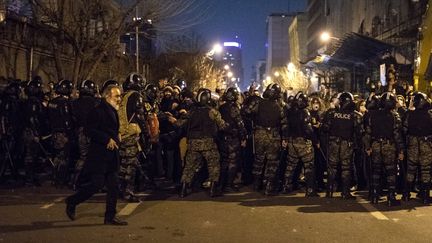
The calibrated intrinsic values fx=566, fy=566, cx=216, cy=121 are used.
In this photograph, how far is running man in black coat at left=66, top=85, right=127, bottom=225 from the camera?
758 centimetres

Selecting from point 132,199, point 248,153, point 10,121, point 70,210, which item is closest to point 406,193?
point 248,153

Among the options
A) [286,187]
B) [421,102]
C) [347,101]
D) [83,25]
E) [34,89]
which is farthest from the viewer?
[83,25]

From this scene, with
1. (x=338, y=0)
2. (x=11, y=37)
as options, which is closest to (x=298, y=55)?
(x=338, y=0)

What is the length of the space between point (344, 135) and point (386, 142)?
74 cm

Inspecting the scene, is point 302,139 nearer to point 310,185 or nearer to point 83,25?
point 310,185

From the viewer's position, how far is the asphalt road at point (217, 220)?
7.29 meters

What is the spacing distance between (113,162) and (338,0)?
51781mm

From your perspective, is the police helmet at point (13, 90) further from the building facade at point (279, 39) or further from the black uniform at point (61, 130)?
the building facade at point (279, 39)

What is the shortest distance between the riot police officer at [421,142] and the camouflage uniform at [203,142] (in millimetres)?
3272

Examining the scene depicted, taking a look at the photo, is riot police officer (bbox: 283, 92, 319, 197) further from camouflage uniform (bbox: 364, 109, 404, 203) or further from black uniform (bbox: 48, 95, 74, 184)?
black uniform (bbox: 48, 95, 74, 184)

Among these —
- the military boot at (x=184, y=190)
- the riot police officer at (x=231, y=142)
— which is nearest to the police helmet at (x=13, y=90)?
the military boot at (x=184, y=190)

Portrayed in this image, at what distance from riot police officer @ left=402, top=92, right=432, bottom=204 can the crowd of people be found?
17 mm

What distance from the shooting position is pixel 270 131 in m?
10.4

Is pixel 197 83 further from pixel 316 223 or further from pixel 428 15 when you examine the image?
pixel 316 223
